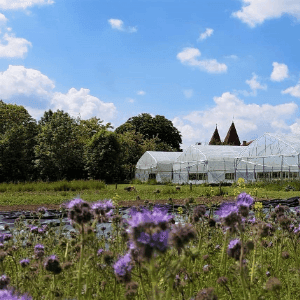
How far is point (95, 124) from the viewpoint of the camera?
5066 cm

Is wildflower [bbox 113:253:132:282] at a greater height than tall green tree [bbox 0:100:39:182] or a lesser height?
lesser

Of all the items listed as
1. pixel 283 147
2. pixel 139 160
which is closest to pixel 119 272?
pixel 283 147

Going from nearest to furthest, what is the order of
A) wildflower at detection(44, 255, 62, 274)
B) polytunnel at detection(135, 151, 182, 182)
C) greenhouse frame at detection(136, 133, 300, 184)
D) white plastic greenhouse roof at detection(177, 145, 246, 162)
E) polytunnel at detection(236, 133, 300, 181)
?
wildflower at detection(44, 255, 62, 274) → polytunnel at detection(236, 133, 300, 181) → greenhouse frame at detection(136, 133, 300, 184) → white plastic greenhouse roof at detection(177, 145, 246, 162) → polytunnel at detection(135, 151, 182, 182)

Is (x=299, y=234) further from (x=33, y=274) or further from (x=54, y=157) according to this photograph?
(x=54, y=157)

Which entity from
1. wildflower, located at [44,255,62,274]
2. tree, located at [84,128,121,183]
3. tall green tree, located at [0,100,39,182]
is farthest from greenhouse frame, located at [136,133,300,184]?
wildflower, located at [44,255,62,274]

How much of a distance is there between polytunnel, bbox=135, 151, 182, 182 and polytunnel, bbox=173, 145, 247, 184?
3314mm

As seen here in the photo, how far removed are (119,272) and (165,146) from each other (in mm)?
55175

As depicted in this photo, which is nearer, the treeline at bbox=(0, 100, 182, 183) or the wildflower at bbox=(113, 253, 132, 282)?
the wildflower at bbox=(113, 253, 132, 282)

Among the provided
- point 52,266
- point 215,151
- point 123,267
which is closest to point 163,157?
point 215,151

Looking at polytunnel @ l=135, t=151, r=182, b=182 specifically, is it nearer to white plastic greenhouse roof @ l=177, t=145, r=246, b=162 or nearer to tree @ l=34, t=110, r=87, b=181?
white plastic greenhouse roof @ l=177, t=145, r=246, b=162

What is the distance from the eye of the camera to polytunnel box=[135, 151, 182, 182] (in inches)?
1710

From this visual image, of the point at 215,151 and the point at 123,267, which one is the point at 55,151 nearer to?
the point at 215,151

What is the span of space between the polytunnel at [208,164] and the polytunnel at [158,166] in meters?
3.31

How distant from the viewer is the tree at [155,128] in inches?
2402
